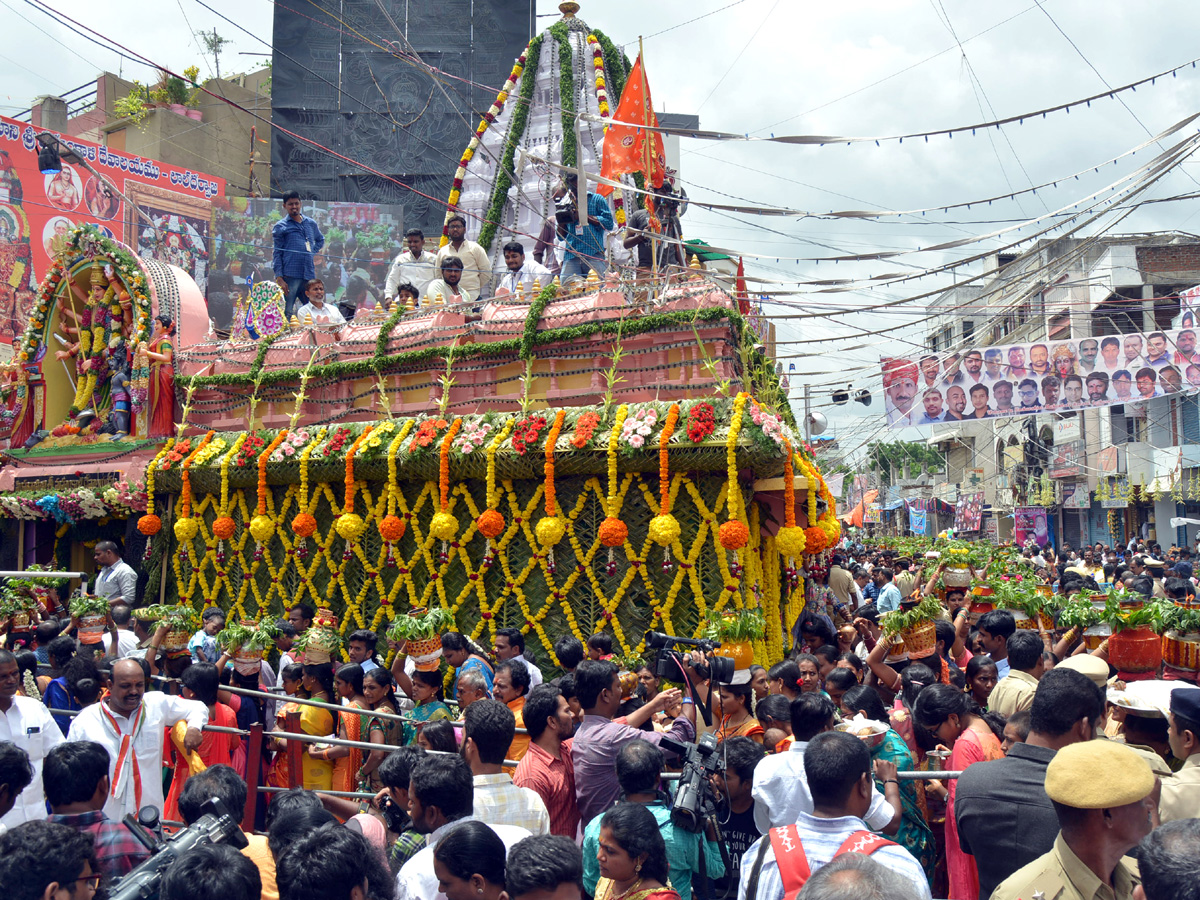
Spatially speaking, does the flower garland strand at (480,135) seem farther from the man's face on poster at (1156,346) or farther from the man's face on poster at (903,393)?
the man's face on poster at (1156,346)

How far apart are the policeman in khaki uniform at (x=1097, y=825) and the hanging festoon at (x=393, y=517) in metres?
9.80

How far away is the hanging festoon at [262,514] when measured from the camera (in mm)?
12969

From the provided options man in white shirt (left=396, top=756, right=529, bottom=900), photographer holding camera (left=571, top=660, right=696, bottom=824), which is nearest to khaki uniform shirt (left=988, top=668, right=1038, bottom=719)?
photographer holding camera (left=571, top=660, right=696, bottom=824)

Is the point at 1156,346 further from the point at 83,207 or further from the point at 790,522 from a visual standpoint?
the point at 83,207

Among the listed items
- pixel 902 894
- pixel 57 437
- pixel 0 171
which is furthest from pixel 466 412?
pixel 0 171

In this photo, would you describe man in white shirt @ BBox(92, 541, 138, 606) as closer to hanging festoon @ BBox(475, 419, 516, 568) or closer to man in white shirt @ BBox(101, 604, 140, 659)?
man in white shirt @ BBox(101, 604, 140, 659)

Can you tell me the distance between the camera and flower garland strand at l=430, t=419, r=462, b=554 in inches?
452

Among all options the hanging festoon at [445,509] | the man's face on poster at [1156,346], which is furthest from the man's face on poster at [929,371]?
the hanging festoon at [445,509]

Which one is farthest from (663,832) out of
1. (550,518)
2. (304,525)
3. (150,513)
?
(150,513)

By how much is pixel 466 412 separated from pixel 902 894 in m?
11.0

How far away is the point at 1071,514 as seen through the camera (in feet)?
122

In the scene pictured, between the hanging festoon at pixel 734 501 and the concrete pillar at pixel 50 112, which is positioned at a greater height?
the concrete pillar at pixel 50 112

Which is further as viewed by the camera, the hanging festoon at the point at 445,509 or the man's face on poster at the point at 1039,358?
the man's face on poster at the point at 1039,358

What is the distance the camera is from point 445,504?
11680 millimetres
